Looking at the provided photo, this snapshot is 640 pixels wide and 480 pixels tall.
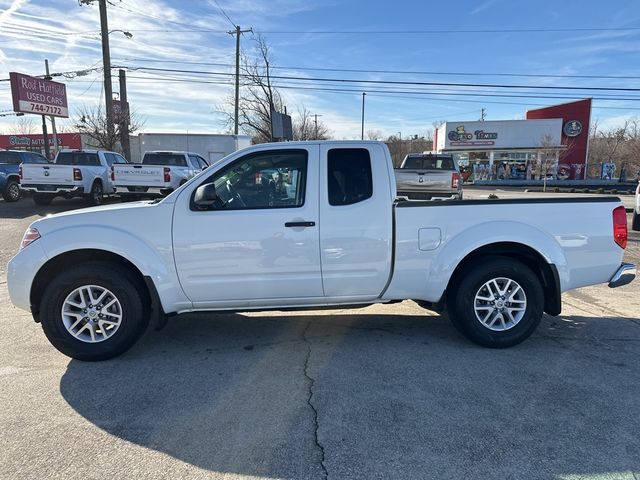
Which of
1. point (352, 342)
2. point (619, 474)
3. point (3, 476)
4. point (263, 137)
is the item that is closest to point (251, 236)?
point (352, 342)

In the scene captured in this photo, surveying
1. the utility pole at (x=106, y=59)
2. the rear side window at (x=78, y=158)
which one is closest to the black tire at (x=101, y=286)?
the rear side window at (x=78, y=158)

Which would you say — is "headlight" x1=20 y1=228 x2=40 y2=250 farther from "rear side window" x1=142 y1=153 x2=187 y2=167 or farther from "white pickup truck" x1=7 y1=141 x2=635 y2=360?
"rear side window" x1=142 y1=153 x2=187 y2=167

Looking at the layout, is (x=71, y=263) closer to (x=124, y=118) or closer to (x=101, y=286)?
(x=101, y=286)

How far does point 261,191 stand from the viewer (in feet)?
13.7

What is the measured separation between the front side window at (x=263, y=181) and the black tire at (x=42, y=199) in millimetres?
13871

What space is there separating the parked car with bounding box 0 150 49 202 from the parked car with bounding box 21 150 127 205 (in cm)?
172

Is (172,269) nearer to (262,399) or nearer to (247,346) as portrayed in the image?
(247,346)

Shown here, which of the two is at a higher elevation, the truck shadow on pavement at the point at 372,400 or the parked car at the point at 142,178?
the parked car at the point at 142,178

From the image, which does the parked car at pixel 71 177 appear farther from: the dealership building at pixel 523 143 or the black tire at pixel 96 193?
the dealership building at pixel 523 143

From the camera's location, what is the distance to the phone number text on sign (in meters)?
23.2

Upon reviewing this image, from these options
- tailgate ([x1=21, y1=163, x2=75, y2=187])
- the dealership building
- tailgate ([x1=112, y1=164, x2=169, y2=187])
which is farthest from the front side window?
the dealership building

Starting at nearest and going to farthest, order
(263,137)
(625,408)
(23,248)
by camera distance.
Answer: (625,408) < (23,248) < (263,137)

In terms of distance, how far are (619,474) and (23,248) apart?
15.3 ft

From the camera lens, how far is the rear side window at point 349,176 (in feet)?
13.7
